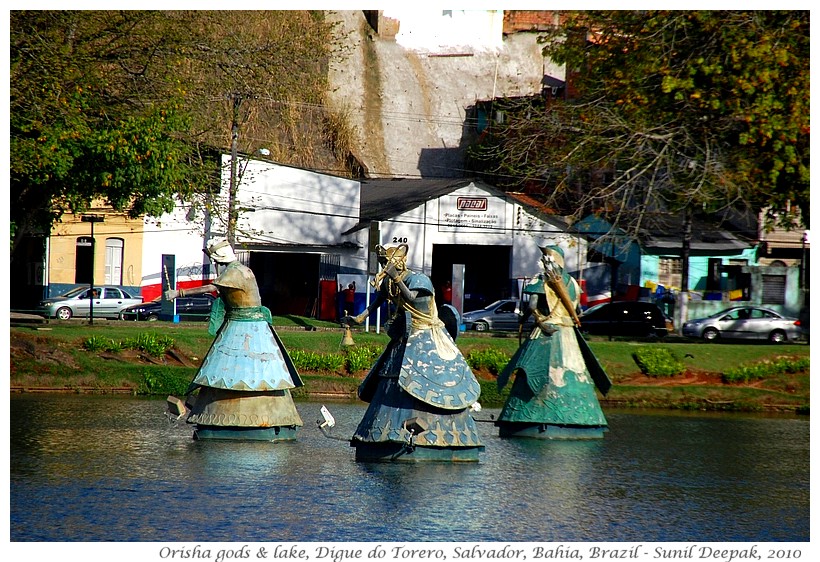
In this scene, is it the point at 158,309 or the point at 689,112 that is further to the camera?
the point at 158,309

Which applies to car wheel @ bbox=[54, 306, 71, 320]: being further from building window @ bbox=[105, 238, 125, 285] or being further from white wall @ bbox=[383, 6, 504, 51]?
white wall @ bbox=[383, 6, 504, 51]

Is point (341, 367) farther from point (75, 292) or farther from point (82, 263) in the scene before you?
point (82, 263)

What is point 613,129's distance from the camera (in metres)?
24.3

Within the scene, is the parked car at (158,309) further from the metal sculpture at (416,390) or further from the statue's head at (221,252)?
the metal sculpture at (416,390)

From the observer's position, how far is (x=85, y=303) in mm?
39219

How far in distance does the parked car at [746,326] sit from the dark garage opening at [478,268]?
12266mm

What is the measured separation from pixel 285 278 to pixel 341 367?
91.5 feet

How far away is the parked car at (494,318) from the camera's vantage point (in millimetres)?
38188

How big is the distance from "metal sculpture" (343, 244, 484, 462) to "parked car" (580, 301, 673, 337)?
24459 millimetres

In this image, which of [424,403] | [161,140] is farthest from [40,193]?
Result: [424,403]

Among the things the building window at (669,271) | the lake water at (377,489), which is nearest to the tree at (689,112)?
the lake water at (377,489)

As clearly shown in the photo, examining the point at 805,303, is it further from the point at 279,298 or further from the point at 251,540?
the point at 251,540

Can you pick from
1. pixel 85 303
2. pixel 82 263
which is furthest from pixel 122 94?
pixel 82 263

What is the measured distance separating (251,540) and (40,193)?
1710cm
